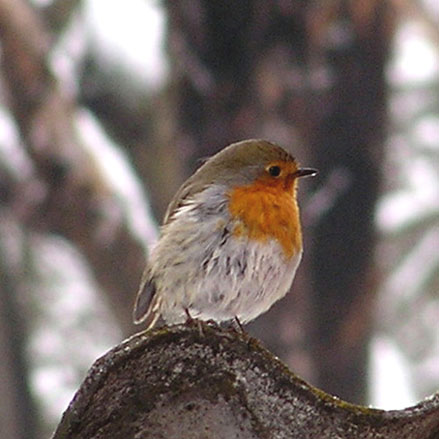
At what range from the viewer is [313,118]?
662cm

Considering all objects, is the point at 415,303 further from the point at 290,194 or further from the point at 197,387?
the point at 197,387

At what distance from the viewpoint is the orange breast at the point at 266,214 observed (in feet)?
10.5

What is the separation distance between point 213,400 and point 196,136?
471 cm

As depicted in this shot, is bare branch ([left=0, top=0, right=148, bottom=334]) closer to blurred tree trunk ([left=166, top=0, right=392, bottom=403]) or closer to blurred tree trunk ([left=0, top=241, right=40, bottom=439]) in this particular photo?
blurred tree trunk ([left=166, top=0, right=392, bottom=403])

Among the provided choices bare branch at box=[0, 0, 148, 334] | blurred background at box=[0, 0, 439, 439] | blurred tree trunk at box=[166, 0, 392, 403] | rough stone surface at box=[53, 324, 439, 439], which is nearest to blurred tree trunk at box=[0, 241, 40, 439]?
blurred background at box=[0, 0, 439, 439]

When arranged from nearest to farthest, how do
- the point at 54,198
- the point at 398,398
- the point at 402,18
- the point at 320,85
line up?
1. the point at 54,198
2. the point at 320,85
3. the point at 402,18
4. the point at 398,398

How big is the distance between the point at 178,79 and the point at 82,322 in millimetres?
3598

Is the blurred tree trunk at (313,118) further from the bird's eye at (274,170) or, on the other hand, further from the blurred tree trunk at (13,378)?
the bird's eye at (274,170)

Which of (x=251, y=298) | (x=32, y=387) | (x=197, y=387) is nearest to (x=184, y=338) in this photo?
(x=197, y=387)

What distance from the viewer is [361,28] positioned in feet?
22.3

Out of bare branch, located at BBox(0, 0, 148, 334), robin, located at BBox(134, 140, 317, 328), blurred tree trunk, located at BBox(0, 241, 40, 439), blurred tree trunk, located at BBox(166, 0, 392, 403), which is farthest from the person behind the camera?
blurred tree trunk, located at BBox(0, 241, 40, 439)

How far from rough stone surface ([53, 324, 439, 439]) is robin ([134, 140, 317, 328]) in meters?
1.26

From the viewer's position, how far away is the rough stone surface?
1.73 m

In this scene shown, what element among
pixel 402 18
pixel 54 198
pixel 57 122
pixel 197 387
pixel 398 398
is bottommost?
pixel 197 387
